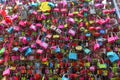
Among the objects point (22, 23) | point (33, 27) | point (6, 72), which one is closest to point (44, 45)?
point (33, 27)

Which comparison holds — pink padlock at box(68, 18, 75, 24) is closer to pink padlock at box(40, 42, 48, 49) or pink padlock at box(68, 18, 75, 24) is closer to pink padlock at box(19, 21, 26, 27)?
pink padlock at box(40, 42, 48, 49)

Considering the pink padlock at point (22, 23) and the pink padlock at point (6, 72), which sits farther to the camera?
the pink padlock at point (22, 23)

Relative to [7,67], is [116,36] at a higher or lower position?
higher

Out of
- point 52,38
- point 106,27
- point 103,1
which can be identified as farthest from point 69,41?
point 103,1

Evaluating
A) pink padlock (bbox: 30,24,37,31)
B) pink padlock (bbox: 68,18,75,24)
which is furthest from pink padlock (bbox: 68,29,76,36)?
pink padlock (bbox: 30,24,37,31)

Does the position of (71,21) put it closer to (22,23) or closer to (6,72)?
(22,23)

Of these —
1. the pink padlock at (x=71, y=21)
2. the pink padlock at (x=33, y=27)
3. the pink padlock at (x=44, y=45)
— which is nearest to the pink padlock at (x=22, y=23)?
the pink padlock at (x=33, y=27)

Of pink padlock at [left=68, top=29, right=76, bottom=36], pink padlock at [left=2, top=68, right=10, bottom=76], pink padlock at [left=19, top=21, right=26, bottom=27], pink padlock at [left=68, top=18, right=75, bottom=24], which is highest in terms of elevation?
pink padlock at [left=68, top=18, right=75, bottom=24]

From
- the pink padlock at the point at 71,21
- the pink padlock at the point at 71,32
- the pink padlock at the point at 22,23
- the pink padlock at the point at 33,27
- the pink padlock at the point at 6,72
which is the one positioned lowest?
the pink padlock at the point at 6,72

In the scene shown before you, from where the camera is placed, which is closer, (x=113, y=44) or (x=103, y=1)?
(x=113, y=44)

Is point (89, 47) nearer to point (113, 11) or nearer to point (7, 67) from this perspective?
point (113, 11)

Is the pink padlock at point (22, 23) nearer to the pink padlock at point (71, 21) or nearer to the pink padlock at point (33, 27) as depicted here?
the pink padlock at point (33, 27)
